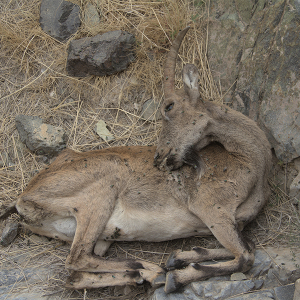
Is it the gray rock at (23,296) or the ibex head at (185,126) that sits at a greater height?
the ibex head at (185,126)

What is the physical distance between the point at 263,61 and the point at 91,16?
10.1 feet

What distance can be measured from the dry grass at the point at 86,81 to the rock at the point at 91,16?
8 centimetres

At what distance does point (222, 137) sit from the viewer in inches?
161

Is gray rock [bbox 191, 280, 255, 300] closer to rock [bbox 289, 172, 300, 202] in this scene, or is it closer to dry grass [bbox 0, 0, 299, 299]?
rock [bbox 289, 172, 300, 202]

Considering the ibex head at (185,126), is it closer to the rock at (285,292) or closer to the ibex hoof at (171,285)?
the ibex hoof at (171,285)

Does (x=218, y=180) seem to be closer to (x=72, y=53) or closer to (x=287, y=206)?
Answer: (x=287, y=206)

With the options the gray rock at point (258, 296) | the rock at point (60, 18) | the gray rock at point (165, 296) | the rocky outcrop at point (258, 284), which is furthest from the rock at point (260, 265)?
the rock at point (60, 18)

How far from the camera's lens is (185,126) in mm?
4059

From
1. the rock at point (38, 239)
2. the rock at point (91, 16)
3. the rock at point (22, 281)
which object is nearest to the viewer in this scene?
the rock at point (22, 281)

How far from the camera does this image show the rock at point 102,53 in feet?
17.8

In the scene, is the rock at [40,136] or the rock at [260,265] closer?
the rock at [260,265]

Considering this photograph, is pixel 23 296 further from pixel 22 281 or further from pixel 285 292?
pixel 285 292

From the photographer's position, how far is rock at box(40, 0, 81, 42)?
596cm

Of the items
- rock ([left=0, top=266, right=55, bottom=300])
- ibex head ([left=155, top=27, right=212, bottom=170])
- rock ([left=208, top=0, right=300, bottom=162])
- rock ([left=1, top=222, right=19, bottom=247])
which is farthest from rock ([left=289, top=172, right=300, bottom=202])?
rock ([left=1, top=222, right=19, bottom=247])
